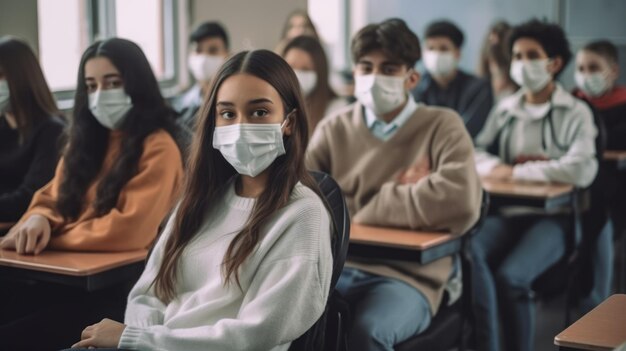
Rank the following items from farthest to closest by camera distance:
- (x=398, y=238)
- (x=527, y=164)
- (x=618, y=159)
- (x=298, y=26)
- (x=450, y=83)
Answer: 1. (x=298, y=26)
2. (x=450, y=83)
3. (x=618, y=159)
4. (x=527, y=164)
5. (x=398, y=238)

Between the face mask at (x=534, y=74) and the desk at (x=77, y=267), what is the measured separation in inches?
81.7

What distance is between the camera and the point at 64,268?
2457 millimetres

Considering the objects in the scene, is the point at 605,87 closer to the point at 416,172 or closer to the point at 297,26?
the point at 297,26

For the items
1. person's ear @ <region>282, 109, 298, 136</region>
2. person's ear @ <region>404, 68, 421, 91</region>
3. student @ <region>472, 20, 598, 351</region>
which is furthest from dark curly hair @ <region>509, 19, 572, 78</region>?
person's ear @ <region>282, 109, 298, 136</region>

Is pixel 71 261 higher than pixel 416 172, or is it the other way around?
pixel 416 172

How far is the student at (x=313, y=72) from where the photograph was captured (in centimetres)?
445

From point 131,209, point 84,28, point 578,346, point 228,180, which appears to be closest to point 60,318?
point 131,209

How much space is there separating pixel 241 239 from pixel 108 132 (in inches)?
44.1

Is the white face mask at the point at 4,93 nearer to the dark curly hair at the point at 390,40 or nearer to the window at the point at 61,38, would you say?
the window at the point at 61,38

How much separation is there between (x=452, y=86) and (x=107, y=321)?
3.57 m

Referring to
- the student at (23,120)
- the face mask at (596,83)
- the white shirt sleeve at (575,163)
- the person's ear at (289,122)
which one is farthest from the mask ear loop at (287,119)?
the face mask at (596,83)

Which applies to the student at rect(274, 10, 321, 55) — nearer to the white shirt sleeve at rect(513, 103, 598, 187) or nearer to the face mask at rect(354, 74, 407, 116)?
the white shirt sleeve at rect(513, 103, 598, 187)

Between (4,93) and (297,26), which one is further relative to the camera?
(297,26)

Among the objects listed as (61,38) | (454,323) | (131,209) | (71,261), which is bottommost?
(454,323)
